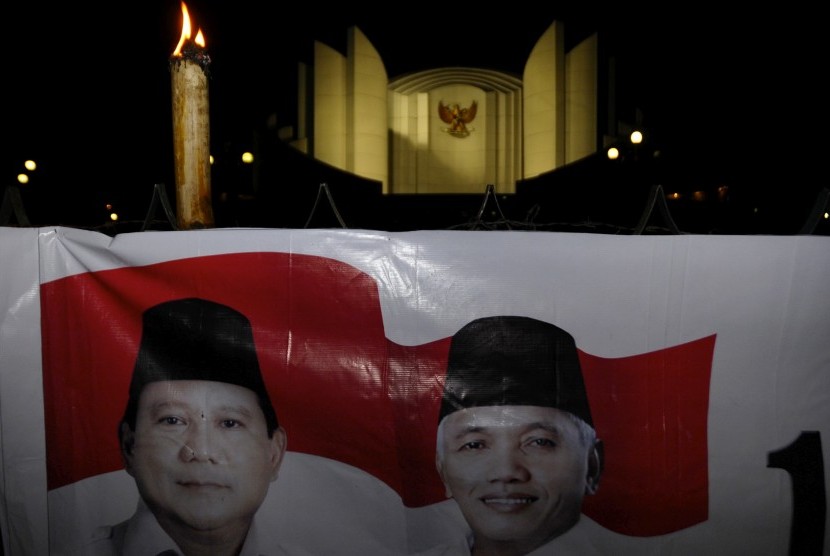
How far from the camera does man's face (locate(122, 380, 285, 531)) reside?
7.01 feet

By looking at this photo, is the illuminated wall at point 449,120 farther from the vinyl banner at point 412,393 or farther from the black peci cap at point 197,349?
the black peci cap at point 197,349

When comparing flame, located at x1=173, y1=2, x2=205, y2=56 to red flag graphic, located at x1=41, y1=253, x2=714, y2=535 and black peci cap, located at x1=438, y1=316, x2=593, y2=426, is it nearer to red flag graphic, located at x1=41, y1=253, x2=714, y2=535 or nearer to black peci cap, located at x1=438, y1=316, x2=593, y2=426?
red flag graphic, located at x1=41, y1=253, x2=714, y2=535

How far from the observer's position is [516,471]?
7.05 feet

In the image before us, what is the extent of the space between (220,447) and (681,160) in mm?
13385

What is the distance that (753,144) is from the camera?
10.1 m

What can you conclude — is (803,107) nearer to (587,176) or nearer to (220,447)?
(587,176)

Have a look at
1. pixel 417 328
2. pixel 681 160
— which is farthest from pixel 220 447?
pixel 681 160

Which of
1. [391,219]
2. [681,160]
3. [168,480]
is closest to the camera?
[168,480]

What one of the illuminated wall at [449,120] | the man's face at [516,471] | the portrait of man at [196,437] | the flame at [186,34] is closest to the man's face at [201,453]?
the portrait of man at [196,437]

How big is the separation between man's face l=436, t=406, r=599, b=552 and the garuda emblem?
1924 cm

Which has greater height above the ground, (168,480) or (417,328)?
(417,328)

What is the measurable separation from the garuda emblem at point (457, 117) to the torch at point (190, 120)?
63.0ft

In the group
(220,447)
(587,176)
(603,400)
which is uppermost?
(587,176)

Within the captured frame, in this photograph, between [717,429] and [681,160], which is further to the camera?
[681,160]
